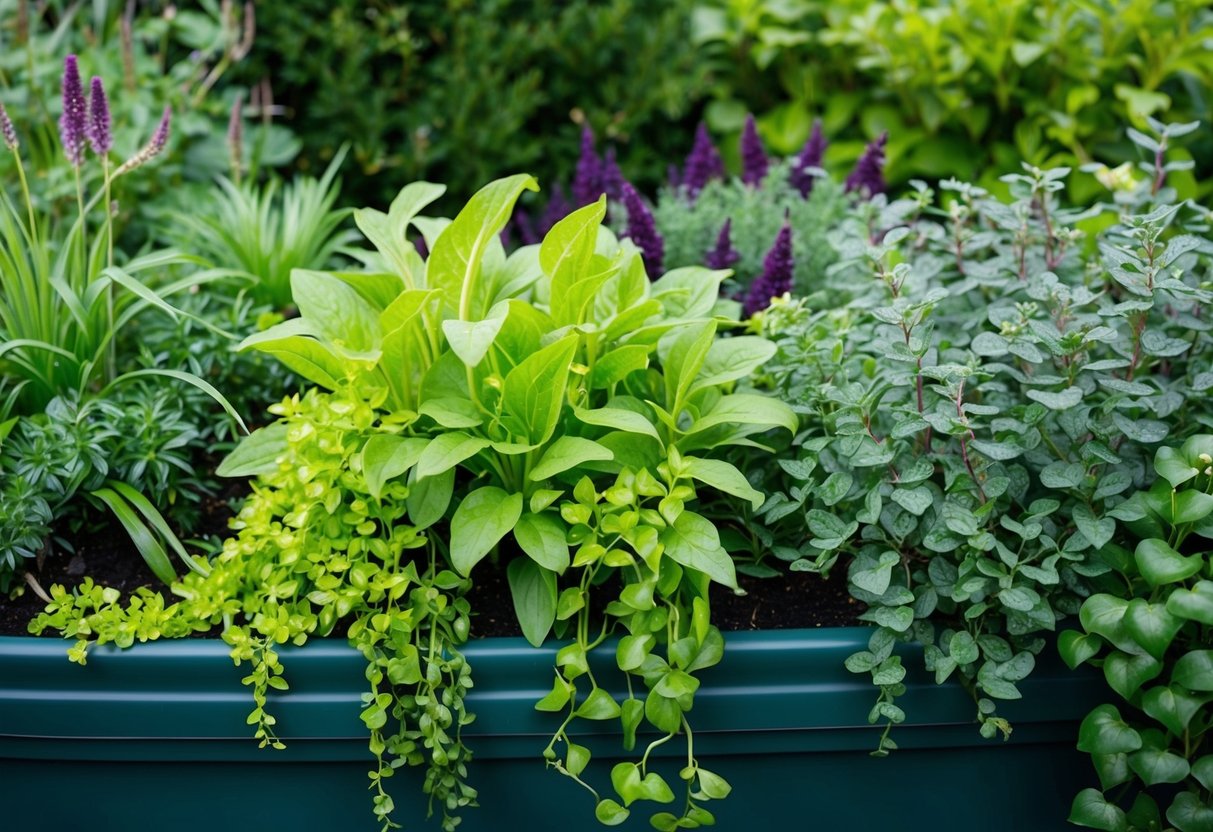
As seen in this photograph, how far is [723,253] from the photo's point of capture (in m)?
2.16

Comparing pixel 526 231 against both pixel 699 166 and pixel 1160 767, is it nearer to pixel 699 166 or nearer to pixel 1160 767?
pixel 699 166

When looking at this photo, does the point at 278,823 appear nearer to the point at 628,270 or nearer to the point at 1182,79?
the point at 628,270

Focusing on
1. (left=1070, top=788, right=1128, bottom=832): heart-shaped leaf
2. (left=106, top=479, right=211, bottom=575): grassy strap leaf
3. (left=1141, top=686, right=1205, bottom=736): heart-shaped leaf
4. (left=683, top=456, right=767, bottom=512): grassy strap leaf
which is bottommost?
(left=1070, top=788, right=1128, bottom=832): heart-shaped leaf

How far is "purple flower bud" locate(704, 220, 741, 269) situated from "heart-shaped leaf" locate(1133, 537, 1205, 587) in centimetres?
98

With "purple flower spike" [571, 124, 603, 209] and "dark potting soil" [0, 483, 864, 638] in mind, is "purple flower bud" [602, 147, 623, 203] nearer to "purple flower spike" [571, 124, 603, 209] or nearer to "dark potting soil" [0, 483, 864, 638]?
"purple flower spike" [571, 124, 603, 209]

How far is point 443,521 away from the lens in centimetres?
181

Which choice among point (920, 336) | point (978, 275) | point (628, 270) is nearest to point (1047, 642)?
point (920, 336)

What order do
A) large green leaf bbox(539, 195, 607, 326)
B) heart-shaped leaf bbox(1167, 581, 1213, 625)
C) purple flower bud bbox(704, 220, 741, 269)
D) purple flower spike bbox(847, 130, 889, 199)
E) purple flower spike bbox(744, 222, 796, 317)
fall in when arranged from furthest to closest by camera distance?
purple flower spike bbox(847, 130, 889, 199)
purple flower bud bbox(704, 220, 741, 269)
purple flower spike bbox(744, 222, 796, 317)
large green leaf bbox(539, 195, 607, 326)
heart-shaped leaf bbox(1167, 581, 1213, 625)

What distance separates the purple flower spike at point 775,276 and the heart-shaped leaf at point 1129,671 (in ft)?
2.81

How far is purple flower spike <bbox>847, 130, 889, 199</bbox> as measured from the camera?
2344 mm

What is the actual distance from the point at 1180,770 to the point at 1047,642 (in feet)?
0.77

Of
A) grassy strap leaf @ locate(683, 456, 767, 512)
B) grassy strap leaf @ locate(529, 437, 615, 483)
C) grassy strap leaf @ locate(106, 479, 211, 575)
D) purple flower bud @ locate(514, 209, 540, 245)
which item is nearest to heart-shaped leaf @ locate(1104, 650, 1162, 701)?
grassy strap leaf @ locate(683, 456, 767, 512)

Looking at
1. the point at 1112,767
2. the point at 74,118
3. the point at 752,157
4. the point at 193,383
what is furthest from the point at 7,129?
the point at 1112,767

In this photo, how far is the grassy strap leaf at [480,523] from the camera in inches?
59.2
